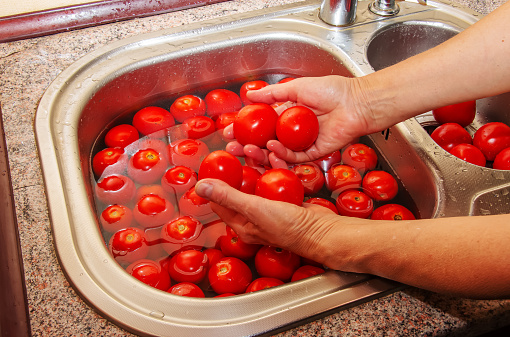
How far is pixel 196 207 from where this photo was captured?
1.19 meters

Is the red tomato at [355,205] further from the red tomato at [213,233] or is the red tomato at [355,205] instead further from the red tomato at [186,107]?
the red tomato at [186,107]

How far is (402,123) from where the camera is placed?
127 cm

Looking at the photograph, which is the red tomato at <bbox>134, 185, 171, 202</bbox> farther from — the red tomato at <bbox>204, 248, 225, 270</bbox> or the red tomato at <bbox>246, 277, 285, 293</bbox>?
the red tomato at <bbox>246, 277, 285, 293</bbox>

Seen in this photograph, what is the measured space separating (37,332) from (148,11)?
4.02 feet

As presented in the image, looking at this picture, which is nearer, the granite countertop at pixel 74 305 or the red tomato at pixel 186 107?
the granite countertop at pixel 74 305

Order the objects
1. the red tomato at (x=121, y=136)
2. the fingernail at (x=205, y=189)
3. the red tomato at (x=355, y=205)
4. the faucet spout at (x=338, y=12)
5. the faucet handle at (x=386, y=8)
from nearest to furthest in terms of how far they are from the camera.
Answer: the fingernail at (x=205, y=189) < the red tomato at (x=355, y=205) < the red tomato at (x=121, y=136) < the faucet spout at (x=338, y=12) < the faucet handle at (x=386, y=8)

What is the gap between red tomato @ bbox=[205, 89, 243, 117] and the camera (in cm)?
150

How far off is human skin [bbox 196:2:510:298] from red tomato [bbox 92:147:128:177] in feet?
1.27

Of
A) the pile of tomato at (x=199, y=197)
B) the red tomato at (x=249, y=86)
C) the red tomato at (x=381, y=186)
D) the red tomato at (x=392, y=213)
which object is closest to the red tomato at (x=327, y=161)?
the pile of tomato at (x=199, y=197)

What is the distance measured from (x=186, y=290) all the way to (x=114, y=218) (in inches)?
12.4

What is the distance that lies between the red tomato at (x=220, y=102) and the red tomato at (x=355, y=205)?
55 centimetres

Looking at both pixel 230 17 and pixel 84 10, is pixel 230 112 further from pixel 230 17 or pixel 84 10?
pixel 84 10

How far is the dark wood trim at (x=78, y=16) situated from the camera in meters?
1.45

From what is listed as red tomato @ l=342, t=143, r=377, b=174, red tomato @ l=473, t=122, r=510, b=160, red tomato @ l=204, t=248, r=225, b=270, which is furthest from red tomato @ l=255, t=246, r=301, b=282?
red tomato @ l=473, t=122, r=510, b=160
